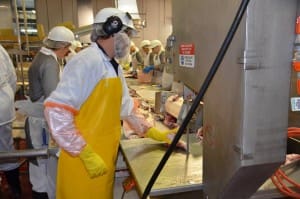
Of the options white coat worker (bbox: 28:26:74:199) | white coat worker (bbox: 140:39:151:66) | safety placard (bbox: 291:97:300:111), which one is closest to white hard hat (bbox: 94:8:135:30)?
safety placard (bbox: 291:97:300:111)

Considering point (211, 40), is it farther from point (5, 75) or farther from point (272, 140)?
point (5, 75)

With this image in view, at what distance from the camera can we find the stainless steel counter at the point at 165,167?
114 cm

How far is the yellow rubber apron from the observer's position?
1494mm

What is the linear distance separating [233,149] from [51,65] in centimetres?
224

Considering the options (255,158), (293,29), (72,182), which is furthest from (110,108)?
(293,29)

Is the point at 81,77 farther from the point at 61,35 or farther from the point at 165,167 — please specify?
the point at 61,35

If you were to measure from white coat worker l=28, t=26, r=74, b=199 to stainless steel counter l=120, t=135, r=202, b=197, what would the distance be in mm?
1228

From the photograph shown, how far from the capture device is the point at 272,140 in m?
0.83

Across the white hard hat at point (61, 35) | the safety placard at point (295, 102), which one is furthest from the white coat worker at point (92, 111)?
the white hard hat at point (61, 35)

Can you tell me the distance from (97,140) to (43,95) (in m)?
1.52

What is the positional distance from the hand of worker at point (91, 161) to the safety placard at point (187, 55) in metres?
0.65

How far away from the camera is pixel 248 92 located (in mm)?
760

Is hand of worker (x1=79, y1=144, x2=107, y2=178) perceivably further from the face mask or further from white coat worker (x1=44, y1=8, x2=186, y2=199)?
the face mask

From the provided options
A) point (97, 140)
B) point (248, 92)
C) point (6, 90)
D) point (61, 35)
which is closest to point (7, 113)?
point (6, 90)
